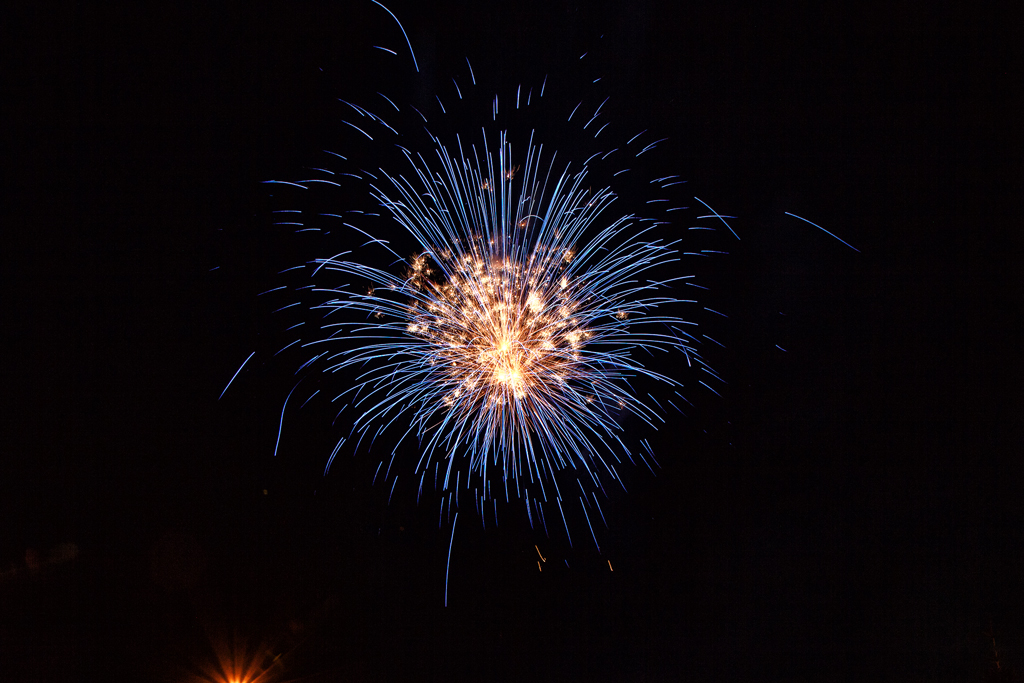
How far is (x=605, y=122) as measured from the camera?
4570 millimetres

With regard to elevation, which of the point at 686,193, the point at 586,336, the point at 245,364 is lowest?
the point at 586,336

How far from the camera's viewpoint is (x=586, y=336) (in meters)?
4.59

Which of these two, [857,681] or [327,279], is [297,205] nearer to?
[327,279]

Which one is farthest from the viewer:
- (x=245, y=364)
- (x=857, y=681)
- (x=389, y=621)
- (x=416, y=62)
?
(x=857, y=681)

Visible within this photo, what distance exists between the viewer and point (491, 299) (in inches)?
177

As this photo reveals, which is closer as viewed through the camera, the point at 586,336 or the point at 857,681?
the point at 586,336

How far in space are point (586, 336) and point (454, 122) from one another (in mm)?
2437

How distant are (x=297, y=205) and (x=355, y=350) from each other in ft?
5.02

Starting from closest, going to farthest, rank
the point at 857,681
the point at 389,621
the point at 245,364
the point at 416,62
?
the point at 416,62
the point at 245,364
the point at 389,621
the point at 857,681

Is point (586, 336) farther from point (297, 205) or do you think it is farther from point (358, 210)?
point (297, 205)

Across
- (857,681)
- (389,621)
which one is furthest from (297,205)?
(857,681)

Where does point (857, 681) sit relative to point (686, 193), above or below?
below

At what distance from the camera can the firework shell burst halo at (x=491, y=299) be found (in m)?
4.42

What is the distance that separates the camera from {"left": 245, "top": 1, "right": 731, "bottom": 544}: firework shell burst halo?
174 inches
